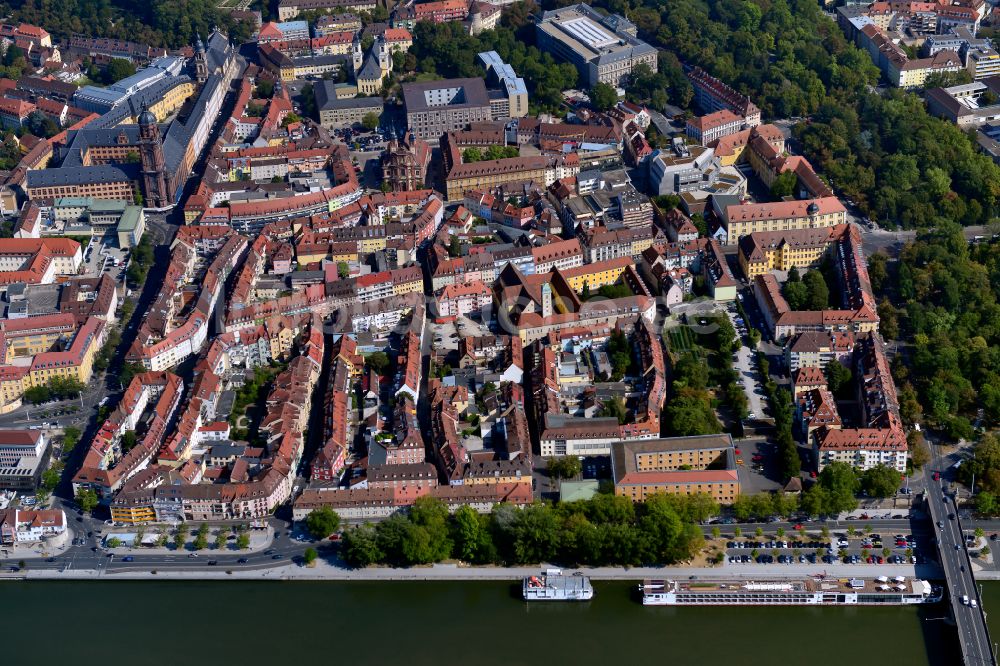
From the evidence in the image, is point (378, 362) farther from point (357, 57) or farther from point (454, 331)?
point (357, 57)

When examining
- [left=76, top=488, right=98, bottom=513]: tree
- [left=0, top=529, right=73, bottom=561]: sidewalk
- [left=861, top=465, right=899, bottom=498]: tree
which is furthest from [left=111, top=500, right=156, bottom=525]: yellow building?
[left=861, top=465, right=899, bottom=498]: tree

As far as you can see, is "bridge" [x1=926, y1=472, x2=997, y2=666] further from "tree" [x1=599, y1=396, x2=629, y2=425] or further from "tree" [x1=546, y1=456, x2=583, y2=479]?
"tree" [x1=546, y1=456, x2=583, y2=479]

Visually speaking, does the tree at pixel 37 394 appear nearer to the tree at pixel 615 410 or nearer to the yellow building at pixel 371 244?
the yellow building at pixel 371 244

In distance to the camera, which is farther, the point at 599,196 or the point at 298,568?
the point at 599,196

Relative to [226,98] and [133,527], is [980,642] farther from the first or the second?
[226,98]

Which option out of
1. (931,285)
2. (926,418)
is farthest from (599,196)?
(926,418)
